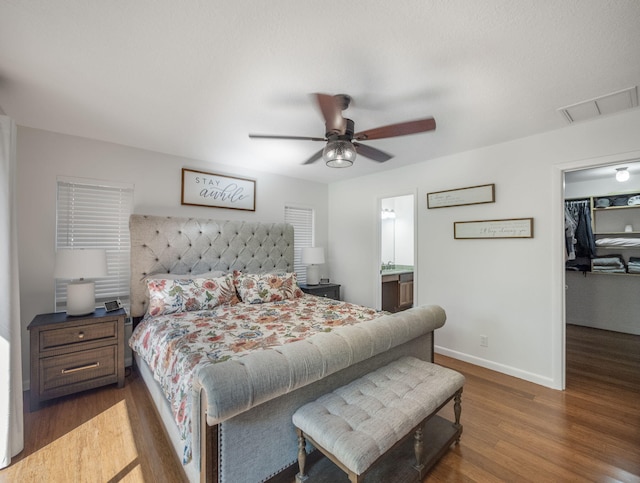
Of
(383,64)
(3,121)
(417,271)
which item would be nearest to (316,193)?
(417,271)

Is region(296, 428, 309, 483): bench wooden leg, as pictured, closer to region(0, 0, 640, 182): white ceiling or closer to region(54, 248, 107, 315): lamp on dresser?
region(0, 0, 640, 182): white ceiling

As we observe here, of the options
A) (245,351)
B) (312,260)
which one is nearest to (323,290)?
(312,260)

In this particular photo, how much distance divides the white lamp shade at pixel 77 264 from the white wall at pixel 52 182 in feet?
1.44

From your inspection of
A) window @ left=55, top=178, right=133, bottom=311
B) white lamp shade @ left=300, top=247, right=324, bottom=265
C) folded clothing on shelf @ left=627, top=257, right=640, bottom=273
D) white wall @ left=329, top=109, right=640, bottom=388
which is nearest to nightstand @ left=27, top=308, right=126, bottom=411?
window @ left=55, top=178, right=133, bottom=311

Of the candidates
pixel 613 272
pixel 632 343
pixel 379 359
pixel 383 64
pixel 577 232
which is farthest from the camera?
pixel 577 232

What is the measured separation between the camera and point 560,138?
8.89 feet

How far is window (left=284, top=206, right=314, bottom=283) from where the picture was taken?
15.0 ft

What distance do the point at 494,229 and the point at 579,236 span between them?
106 inches

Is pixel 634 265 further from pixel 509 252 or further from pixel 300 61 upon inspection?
pixel 300 61

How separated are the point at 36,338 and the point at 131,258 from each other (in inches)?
38.5

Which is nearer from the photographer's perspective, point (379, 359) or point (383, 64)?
point (383, 64)

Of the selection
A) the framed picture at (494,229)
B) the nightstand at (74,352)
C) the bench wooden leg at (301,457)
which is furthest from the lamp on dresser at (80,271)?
the framed picture at (494,229)

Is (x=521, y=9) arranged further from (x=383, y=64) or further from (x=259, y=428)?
(x=259, y=428)

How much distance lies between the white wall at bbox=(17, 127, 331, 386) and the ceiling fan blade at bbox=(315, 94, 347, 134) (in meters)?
2.30
